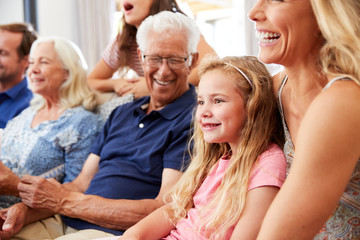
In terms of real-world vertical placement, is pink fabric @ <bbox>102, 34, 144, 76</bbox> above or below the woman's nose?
below

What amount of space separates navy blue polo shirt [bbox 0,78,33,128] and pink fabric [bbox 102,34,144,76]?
650 millimetres

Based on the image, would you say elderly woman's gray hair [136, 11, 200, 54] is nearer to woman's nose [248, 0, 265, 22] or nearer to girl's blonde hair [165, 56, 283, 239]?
girl's blonde hair [165, 56, 283, 239]

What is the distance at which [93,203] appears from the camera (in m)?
1.66

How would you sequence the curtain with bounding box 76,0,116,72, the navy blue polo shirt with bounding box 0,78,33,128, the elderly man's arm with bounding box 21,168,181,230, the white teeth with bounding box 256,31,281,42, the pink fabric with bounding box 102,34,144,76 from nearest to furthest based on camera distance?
the white teeth with bounding box 256,31,281,42 < the elderly man's arm with bounding box 21,168,181,230 < the pink fabric with bounding box 102,34,144,76 < the navy blue polo shirt with bounding box 0,78,33,128 < the curtain with bounding box 76,0,116,72

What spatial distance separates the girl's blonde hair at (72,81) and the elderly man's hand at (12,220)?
0.72m

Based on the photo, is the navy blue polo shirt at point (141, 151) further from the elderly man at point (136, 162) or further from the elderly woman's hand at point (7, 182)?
the elderly woman's hand at point (7, 182)

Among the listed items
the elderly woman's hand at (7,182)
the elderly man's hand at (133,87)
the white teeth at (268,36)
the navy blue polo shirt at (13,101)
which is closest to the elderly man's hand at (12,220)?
the elderly woman's hand at (7,182)

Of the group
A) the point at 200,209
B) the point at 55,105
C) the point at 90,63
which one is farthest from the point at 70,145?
the point at 90,63

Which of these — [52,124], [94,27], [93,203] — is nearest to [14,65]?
[52,124]

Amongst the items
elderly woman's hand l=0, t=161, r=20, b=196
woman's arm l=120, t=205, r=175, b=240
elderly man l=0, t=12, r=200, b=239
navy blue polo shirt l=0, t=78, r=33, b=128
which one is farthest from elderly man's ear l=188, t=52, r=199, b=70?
navy blue polo shirt l=0, t=78, r=33, b=128

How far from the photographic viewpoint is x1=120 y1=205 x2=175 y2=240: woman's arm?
1334 mm

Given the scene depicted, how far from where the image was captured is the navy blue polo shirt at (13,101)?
2.75 metres

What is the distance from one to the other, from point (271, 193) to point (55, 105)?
1.61 metres

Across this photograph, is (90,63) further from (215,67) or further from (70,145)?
(215,67)
